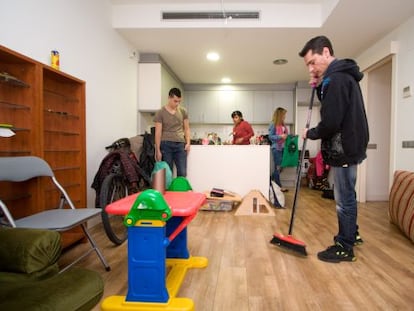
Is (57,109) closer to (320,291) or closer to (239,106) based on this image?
(320,291)

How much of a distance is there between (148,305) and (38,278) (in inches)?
20.5

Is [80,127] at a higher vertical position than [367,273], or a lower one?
higher

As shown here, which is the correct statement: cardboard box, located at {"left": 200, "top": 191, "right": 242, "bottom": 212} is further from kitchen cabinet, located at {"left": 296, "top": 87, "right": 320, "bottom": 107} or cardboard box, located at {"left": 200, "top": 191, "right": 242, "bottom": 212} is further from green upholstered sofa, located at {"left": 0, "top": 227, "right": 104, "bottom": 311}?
kitchen cabinet, located at {"left": 296, "top": 87, "right": 320, "bottom": 107}

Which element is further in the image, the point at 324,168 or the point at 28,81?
the point at 324,168

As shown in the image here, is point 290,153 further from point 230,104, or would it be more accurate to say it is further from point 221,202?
point 221,202

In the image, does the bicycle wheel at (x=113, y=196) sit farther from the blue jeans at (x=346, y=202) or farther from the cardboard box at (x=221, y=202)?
the blue jeans at (x=346, y=202)

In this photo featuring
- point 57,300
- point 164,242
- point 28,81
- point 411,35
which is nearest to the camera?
point 57,300

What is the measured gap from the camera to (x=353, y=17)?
115 inches

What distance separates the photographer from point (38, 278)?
34.9 inches

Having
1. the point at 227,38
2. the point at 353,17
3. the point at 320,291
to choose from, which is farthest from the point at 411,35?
the point at 320,291

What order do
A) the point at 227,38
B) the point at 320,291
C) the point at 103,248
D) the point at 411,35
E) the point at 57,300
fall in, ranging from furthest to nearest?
the point at 227,38
the point at 411,35
the point at 103,248
the point at 320,291
the point at 57,300

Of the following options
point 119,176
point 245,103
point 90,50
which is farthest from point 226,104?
point 119,176

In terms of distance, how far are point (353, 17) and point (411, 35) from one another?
0.63m

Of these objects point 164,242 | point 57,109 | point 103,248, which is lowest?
point 103,248
